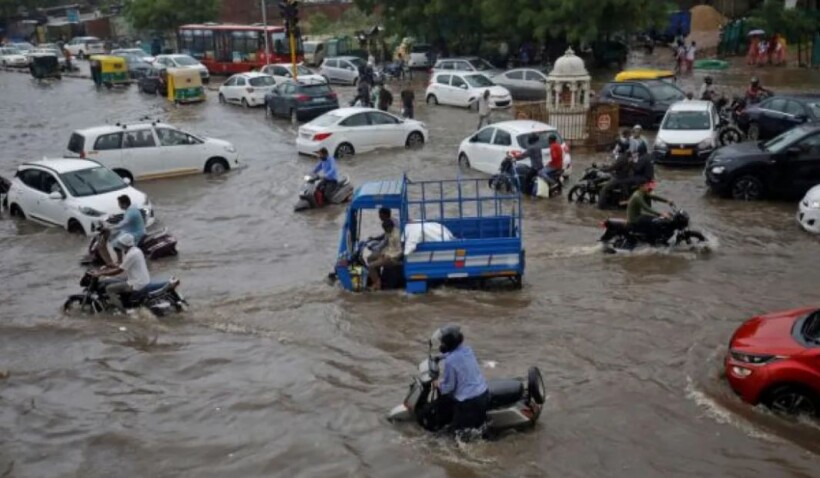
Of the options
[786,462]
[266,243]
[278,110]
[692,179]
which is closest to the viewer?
[786,462]

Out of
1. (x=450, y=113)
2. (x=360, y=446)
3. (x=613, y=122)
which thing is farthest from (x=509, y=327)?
(x=450, y=113)

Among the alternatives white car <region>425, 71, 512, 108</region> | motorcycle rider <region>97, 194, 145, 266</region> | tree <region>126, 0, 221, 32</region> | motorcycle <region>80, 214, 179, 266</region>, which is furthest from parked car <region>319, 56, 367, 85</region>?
motorcycle rider <region>97, 194, 145, 266</region>

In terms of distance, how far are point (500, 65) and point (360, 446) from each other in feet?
127

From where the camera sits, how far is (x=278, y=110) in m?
32.1

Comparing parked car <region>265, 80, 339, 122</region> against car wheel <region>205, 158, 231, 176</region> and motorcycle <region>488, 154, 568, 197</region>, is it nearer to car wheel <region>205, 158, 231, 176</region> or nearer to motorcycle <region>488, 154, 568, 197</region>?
car wheel <region>205, 158, 231, 176</region>

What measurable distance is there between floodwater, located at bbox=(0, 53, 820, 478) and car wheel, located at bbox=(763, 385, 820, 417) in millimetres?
126

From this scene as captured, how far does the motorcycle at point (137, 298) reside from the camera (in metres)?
12.5

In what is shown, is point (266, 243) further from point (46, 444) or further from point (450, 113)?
point (450, 113)

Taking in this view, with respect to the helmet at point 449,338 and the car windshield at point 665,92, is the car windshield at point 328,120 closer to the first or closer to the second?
the car windshield at point 665,92

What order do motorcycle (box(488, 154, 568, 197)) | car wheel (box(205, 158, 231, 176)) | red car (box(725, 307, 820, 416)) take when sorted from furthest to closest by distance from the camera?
1. car wheel (box(205, 158, 231, 176))
2. motorcycle (box(488, 154, 568, 197))
3. red car (box(725, 307, 820, 416))

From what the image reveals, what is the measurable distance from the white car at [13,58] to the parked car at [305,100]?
36.2 m

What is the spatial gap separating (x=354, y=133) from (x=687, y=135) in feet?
28.8

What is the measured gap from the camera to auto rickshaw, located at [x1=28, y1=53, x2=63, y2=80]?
168 ft

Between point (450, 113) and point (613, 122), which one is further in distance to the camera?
point (450, 113)
